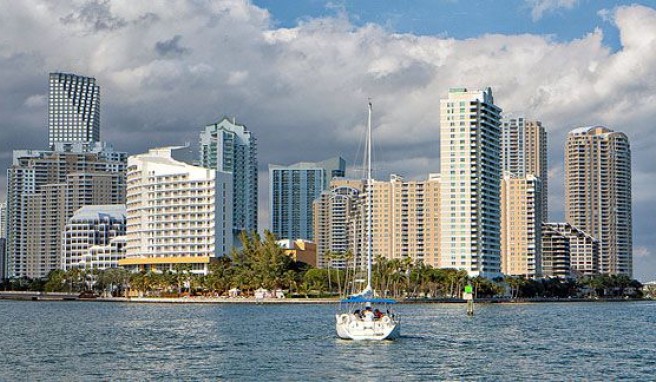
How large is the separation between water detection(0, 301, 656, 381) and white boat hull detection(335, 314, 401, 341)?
80 cm

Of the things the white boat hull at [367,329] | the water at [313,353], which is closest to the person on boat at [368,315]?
the white boat hull at [367,329]

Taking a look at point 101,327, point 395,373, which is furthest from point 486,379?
point 101,327

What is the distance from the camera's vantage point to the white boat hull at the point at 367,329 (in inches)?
3447

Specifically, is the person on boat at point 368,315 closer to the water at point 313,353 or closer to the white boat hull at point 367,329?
the white boat hull at point 367,329

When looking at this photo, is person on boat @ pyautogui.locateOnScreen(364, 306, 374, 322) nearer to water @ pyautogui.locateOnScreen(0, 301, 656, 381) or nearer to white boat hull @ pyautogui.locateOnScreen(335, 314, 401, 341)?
white boat hull @ pyautogui.locateOnScreen(335, 314, 401, 341)

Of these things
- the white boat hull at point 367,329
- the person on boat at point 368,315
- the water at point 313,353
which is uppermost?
the person on boat at point 368,315

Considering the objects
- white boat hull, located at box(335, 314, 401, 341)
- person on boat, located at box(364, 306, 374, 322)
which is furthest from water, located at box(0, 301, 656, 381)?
person on boat, located at box(364, 306, 374, 322)

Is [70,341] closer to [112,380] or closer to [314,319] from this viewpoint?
[112,380]

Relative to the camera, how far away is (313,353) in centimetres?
8338

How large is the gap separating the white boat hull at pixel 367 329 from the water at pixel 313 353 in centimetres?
80

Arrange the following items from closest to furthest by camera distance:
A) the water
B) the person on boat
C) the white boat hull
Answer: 1. the water
2. the white boat hull
3. the person on boat

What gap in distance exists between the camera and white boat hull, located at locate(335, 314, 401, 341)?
8756cm

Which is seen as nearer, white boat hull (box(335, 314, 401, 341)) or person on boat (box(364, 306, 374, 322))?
white boat hull (box(335, 314, 401, 341))

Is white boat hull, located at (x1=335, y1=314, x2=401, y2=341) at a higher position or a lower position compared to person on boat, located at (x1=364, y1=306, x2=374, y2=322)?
lower
